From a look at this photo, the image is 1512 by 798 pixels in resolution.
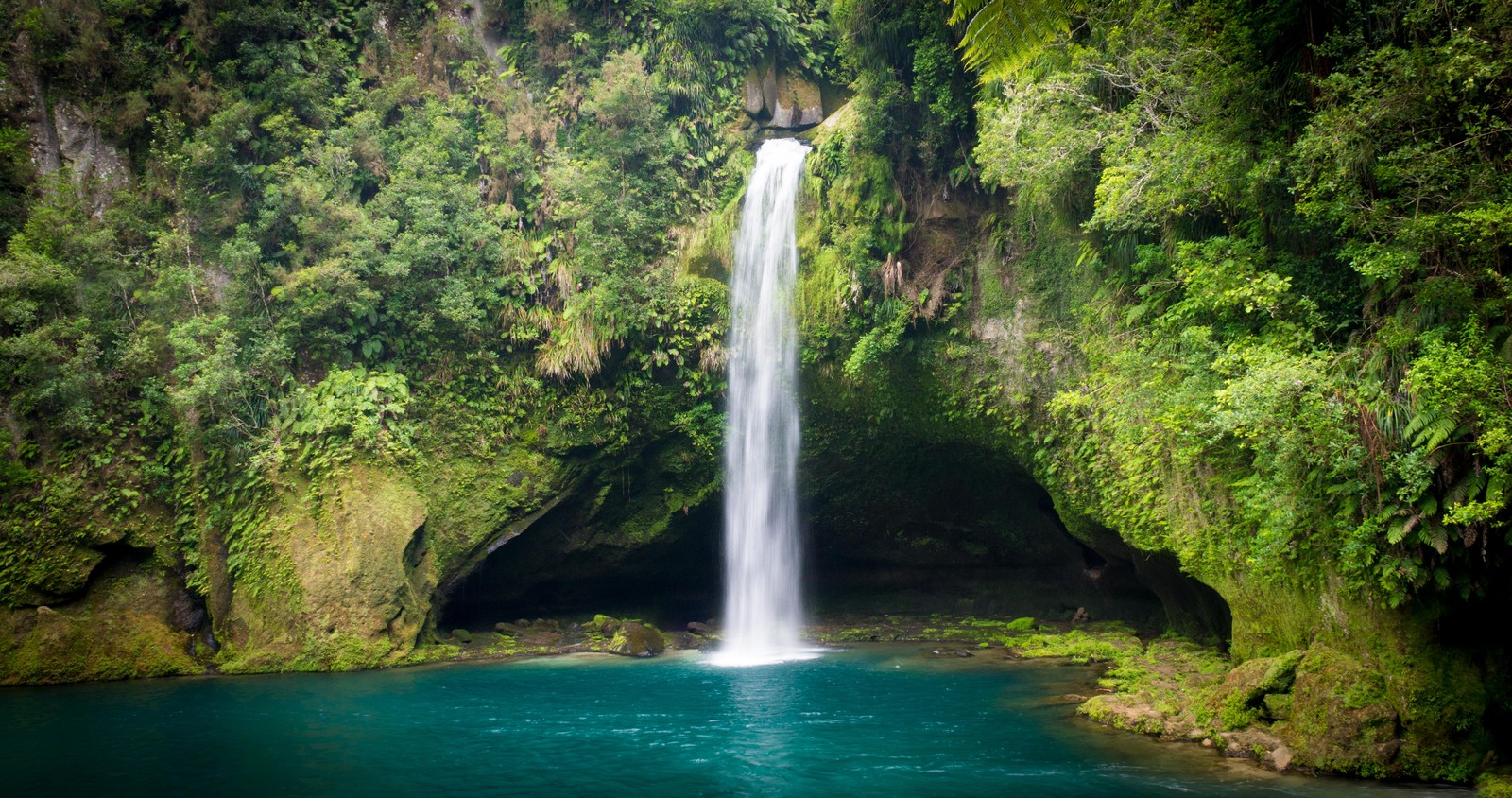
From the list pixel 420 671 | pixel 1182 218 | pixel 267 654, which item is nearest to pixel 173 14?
pixel 267 654

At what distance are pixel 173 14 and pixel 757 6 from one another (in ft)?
38.3

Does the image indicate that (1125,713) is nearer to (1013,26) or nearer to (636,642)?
(636,642)

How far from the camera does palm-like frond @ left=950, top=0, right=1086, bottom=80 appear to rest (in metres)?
2.95

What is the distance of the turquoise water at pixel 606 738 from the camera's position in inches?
305

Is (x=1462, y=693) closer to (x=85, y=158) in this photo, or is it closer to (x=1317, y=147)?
(x=1317, y=147)

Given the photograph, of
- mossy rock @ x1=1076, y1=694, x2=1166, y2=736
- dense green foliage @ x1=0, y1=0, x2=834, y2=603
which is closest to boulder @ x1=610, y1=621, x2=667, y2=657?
dense green foliage @ x1=0, y1=0, x2=834, y2=603

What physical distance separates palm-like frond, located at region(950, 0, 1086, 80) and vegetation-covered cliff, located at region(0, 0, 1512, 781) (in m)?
5.33

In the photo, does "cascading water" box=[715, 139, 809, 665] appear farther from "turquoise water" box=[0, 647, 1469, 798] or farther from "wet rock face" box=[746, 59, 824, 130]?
"turquoise water" box=[0, 647, 1469, 798]

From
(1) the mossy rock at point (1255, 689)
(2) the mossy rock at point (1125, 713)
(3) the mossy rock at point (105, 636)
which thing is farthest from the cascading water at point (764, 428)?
(3) the mossy rock at point (105, 636)

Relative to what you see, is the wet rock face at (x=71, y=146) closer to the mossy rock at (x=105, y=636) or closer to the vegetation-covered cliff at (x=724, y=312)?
the vegetation-covered cliff at (x=724, y=312)

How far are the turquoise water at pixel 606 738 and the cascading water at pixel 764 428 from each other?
13.4 feet

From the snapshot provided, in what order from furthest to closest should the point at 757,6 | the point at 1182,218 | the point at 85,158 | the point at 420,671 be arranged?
the point at 757,6, the point at 85,158, the point at 420,671, the point at 1182,218

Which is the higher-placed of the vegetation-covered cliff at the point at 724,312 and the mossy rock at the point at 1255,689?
the vegetation-covered cliff at the point at 724,312

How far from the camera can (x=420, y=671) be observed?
1362 cm
